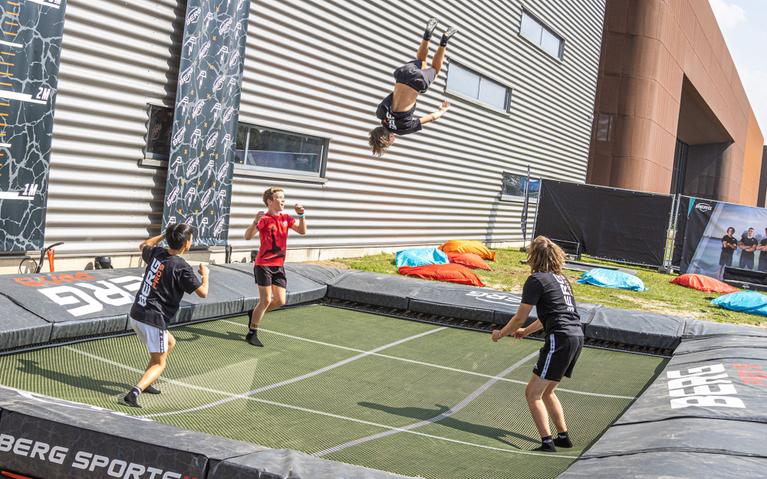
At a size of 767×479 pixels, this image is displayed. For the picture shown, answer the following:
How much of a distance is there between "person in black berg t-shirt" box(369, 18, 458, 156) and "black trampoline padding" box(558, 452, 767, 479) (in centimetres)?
385

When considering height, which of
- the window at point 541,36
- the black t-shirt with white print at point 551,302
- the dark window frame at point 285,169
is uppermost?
the window at point 541,36

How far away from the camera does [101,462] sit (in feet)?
13.3

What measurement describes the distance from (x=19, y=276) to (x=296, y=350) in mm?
2851

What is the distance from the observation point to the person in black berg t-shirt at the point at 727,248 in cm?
1698

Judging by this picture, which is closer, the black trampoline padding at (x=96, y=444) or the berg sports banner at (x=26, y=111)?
the black trampoline padding at (x=96, y=444)

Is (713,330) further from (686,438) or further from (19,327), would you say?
(19,327)

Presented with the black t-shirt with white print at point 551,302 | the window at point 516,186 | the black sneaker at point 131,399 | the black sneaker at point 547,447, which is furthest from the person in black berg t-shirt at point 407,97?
the window at point 516,186

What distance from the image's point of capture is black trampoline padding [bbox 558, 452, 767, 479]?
153 inches

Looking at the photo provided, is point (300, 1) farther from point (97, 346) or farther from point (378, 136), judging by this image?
point (97, 346)

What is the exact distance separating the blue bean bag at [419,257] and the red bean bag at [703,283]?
214 inches

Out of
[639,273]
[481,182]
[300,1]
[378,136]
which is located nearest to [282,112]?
[300,1]

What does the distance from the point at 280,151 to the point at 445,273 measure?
142 inches

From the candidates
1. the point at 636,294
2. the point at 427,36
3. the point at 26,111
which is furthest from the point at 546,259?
the point at 636,294

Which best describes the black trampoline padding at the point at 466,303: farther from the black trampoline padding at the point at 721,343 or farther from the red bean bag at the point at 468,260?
the red bean bag at the point at 468,260
